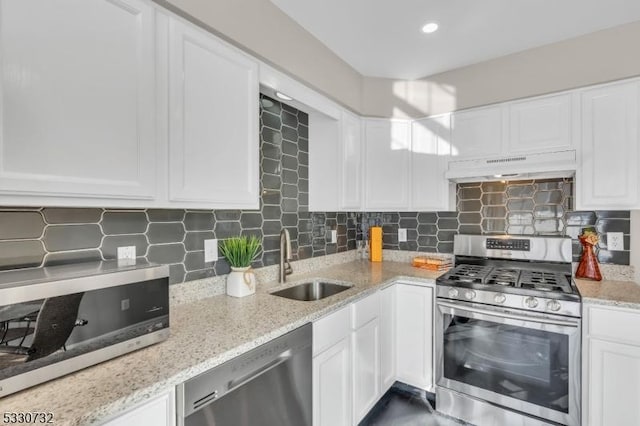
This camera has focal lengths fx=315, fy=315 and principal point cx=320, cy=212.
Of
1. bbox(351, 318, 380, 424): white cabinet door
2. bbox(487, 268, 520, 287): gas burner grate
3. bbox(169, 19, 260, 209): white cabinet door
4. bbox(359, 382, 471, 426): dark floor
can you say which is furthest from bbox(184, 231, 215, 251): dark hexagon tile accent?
bbox(487, 268, 520, 287): gas burner grate

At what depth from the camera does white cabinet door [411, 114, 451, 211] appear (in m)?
2.51

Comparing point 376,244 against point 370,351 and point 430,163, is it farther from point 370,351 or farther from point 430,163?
point 370,351

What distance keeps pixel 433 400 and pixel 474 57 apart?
2.52m

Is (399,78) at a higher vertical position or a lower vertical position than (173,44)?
higher

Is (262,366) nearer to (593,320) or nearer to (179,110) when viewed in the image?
(179,110)

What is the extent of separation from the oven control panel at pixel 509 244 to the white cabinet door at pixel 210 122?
1.94 meters

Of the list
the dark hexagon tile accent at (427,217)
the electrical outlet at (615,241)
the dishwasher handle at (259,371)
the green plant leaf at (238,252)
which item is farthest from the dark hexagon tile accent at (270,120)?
the electrical outlet at (615,241)

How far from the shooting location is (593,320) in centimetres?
174

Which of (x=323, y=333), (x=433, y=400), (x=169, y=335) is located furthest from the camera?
(x=433, y=400)

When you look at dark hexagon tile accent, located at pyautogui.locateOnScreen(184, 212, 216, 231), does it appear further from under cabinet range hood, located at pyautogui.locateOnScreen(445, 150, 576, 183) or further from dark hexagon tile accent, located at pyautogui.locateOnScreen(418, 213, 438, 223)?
dark hexagon tile accent, located at pyautogui.locateOnScreen(418, 213, 438, 223)

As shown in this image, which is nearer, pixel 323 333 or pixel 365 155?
pixel 323 333

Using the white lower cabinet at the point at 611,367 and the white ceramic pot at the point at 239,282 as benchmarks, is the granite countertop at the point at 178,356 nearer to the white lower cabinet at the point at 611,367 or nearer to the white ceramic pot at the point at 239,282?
the white ceramic pot at the point at 239,282

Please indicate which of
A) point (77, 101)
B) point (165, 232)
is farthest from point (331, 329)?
point (77, 101)

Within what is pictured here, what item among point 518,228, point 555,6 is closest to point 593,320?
point 518,228
